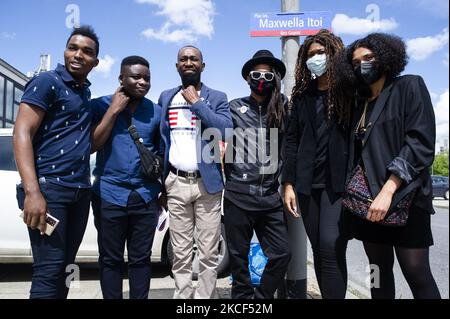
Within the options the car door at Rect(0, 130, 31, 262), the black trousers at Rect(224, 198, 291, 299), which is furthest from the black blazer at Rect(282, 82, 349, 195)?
the car door at Rect(0, 130, 31, 262)

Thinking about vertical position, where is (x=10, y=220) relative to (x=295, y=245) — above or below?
above

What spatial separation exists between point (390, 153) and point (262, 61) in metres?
1.25

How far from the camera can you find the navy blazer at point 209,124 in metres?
2.49

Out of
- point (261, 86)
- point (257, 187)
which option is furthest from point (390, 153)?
point (261, 86)

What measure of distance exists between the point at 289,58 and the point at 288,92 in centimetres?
32

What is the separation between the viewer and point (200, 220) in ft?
8.74

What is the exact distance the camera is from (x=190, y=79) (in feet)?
8.86

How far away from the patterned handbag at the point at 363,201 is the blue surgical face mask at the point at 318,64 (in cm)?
76

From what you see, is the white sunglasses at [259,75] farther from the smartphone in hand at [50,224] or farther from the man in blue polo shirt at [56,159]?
the smartphone in hand at [50,224]

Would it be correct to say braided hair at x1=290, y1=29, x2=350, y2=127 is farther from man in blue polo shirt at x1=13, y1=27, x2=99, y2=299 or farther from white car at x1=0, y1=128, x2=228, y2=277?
white car at x1=0, y1=128, x2=228, y2=277

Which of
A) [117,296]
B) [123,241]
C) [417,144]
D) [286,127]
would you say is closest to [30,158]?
[123,241]

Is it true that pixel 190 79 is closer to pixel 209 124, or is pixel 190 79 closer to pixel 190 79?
pixel 190 79

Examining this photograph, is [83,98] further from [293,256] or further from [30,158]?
[293,256]

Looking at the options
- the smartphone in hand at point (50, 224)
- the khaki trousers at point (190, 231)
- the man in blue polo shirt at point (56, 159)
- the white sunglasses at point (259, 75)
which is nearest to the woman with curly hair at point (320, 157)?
the white sunglasses at point (259, 75)
